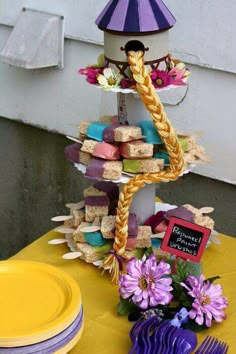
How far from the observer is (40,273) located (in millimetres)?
1387

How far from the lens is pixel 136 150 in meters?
1.48

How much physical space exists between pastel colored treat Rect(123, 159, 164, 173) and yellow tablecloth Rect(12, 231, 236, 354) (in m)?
0.24

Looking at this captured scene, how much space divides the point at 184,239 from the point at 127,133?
0.79ft

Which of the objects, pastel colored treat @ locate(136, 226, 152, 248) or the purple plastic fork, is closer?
the purple plastic fork

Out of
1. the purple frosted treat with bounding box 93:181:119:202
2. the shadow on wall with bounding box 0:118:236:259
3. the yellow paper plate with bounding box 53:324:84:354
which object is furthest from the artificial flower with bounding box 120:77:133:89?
the shadow on wall with bounding box 0:118:236:259

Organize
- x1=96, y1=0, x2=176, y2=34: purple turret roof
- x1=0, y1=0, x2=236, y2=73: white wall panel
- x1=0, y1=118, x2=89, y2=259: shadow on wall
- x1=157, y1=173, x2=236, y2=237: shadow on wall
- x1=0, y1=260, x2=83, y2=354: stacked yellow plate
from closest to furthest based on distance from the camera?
x1=0, y1=260, x2=83, y2=354: stacked yellow plate, x1=96, y1=0, x2=176, y2=34: purple turret roof, x1=0, y1=0, x2=236, y2=73: white wall panel, x1=157, y1=173, x2=236, y2=237: shadow on wall, x1=0, y1=118, x2=89, y2=259: shadow on wall

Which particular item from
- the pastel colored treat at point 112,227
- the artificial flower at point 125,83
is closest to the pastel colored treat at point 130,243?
the pastel colored treat at point 112,227

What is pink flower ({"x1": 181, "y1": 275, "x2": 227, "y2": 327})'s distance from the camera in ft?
4.50

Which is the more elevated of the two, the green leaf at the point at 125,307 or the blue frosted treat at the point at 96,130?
the blue frosted treat at the point at 96,130

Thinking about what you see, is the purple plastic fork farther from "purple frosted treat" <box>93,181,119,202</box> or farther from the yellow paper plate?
"purple frosted treat" <box>93,181,119,202</box>

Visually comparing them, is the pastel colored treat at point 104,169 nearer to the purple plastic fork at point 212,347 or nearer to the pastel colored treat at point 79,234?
the pastel colored treat at point 79,234

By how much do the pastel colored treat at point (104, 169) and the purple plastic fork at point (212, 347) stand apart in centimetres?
38

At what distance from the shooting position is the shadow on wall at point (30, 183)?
2781mm

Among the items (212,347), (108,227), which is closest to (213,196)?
(108,227)
